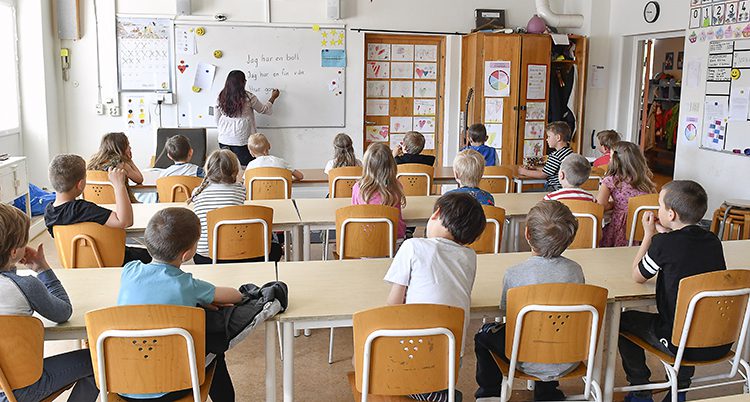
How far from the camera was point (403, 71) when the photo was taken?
873 cm

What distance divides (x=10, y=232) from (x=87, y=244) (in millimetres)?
1178

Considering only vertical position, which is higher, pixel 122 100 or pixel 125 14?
pixel 125 14

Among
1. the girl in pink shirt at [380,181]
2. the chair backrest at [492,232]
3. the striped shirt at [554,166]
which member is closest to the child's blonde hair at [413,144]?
the striped shirt at [554,166]

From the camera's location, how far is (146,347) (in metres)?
2.06

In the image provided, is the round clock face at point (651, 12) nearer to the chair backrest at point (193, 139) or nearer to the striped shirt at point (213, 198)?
the chair backrest at point (193, 139)

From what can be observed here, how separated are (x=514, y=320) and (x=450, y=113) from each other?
21.7 ft

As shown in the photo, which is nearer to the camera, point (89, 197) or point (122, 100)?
point (89, 197)

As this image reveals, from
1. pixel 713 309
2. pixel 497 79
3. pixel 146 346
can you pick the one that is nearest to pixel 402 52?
pixel 497 79

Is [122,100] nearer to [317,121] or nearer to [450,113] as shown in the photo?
[317,121]

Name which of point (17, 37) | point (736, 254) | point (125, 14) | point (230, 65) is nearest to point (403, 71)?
point (230, 65)

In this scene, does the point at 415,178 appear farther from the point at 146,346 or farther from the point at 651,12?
the point at 651,12

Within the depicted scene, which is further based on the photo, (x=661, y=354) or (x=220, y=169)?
(x=220, y=169)

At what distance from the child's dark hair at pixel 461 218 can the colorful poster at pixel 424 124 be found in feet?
21.1

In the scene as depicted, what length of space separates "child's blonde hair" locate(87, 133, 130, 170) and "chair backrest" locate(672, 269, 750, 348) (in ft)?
12.6
